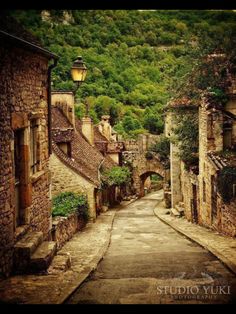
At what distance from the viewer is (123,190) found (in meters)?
41.5

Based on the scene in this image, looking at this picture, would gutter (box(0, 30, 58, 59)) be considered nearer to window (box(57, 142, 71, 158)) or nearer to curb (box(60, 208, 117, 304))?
curb (box(60, 208, 117, 304))

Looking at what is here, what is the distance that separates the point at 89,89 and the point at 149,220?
110 feet

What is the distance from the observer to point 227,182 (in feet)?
48.2

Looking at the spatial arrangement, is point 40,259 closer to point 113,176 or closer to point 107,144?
point 113,176

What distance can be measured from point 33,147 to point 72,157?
13555mm

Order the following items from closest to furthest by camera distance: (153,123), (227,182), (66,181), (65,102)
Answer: (227,182) < (66,181) < (65,102) < (153,123)

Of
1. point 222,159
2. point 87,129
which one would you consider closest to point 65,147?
point 87,129

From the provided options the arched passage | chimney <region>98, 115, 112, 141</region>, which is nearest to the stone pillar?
the arched passage

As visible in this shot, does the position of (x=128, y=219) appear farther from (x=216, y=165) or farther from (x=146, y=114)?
(x=146, y=114)

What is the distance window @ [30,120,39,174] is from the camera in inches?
439

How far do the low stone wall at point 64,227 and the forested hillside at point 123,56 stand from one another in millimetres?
29039

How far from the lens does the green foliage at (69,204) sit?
18297 mm

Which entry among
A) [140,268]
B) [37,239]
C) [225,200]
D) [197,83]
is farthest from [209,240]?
[197,83]

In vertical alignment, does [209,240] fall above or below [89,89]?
below
